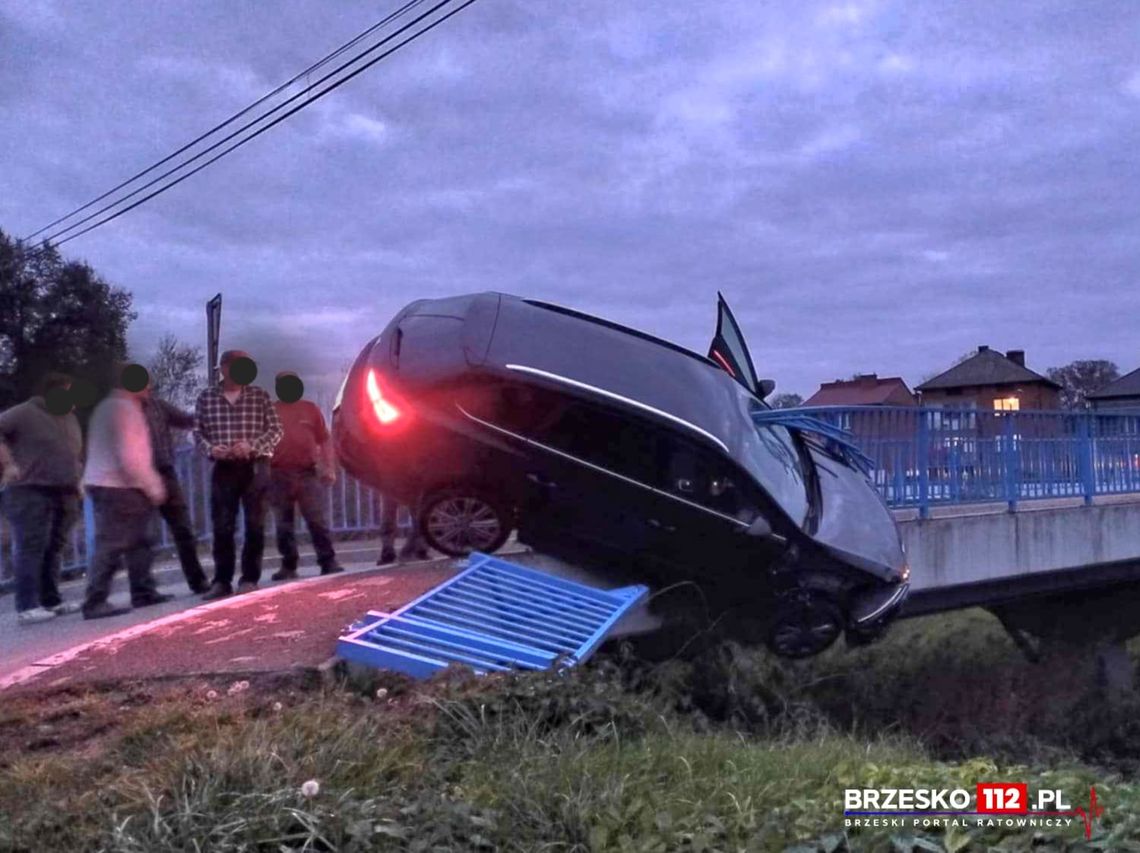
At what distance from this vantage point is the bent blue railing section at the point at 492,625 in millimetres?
5305

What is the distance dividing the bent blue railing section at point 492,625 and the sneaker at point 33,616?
113 inches

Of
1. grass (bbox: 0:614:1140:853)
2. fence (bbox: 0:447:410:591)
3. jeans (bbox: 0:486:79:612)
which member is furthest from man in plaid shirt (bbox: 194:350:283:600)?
grass (bbox: 0:614:1140:853)

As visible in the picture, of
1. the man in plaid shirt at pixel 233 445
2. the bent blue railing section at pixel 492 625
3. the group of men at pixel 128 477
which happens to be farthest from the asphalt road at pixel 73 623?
the bent blue railing section at pixel 492 625

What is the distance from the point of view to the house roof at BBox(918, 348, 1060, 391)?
47656 mm

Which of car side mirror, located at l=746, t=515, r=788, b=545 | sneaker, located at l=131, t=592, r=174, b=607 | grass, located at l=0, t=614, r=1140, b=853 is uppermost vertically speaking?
car side mirror, located at l=746, t=515, r=788, b=545

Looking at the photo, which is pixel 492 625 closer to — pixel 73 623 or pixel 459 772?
pixel 459 772

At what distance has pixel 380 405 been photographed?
748 centimetres

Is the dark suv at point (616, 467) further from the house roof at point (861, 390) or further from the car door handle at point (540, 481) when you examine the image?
the house roof at point (861, 390)

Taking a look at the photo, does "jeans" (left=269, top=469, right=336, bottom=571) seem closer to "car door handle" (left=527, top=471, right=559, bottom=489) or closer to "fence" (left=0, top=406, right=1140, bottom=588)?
"fence" (left=0, top=406, right=1140, bottom=588)

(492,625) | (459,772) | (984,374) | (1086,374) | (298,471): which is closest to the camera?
(459,772)

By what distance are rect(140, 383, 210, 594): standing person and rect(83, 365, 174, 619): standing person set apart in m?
0.16

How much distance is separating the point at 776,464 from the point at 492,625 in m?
2.63

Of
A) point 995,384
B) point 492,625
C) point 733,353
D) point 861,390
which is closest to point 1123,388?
point 995,384

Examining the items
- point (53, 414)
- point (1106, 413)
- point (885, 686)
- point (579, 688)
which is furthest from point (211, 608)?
point (1106, 413)
